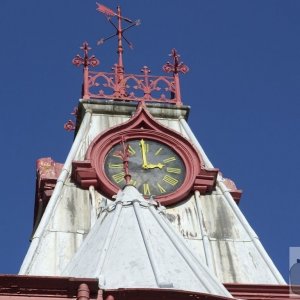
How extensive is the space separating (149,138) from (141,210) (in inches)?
291

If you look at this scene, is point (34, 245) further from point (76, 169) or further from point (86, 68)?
point (86, 68)

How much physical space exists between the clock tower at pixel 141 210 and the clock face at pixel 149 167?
1.1 inches

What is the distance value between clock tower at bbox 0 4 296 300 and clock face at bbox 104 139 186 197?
0.09 feet

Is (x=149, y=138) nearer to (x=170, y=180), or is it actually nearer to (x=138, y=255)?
(x=170, y=180)

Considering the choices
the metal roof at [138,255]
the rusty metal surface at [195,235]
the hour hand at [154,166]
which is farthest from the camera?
the hour hand at [154,166]

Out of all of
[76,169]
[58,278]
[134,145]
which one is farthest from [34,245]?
[58,278]

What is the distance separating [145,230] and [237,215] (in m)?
6.67

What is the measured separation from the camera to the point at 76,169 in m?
26.3

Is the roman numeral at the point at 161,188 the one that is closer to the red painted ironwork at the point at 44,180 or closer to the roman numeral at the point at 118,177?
the roman numeral at the point at 118,177

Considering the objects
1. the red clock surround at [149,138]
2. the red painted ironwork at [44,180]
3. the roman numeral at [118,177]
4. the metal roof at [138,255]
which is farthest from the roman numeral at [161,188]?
the metal roof at [138,255]

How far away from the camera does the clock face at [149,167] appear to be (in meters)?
26.3

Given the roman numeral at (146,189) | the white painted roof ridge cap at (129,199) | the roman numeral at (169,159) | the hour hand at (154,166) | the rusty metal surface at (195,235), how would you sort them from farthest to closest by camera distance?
the roman numeral at (169,159)
the hour hand at (154,166)
the roman numeral at (146,189)
the rusty metal surface at (195,235)
the white painted roof ridge cap at (129,199)

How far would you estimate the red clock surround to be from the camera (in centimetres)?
2603

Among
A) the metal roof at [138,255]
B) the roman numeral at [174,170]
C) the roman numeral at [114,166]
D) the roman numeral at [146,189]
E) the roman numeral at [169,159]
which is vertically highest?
the roman numeral at [169,159]
